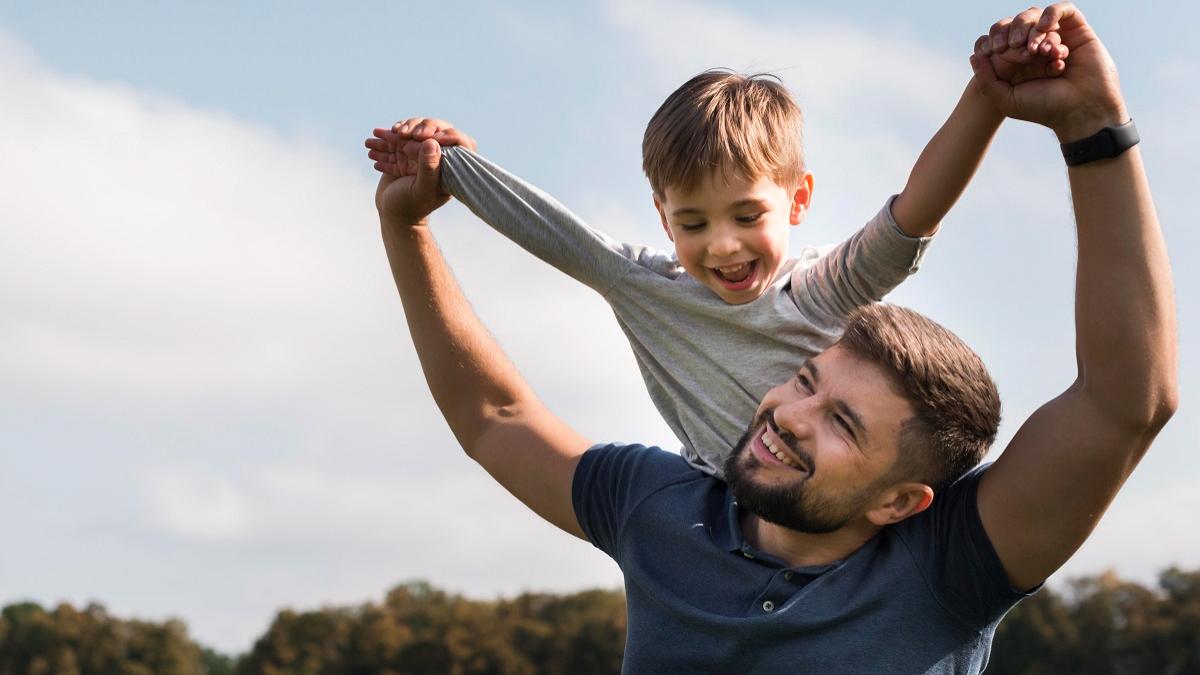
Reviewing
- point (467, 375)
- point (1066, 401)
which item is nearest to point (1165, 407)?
point (1066, 401)

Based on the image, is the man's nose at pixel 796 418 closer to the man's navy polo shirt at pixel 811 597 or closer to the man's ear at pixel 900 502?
the man's ear at pixel 900 502

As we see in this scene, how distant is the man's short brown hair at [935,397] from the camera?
477 cm

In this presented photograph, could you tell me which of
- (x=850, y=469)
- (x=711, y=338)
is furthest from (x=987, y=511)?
(x=711, y=338)

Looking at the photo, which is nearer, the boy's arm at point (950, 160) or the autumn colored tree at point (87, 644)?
the boy's arm at point (950, 160)

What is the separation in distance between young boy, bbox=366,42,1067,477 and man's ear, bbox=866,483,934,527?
2.20 feet

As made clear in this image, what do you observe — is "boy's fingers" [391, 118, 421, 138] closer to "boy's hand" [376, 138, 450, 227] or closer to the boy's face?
"boy's hand" [376, 138, 450, 227]

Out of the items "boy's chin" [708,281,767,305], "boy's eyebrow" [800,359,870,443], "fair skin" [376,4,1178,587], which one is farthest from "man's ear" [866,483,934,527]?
"boy's chin" [708,281,767,305]

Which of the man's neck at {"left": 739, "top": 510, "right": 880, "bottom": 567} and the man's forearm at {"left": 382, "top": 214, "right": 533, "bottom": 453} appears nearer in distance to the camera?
the man's neck at {"left": 739, "top": 510, "right": 880, "bottom": 567}

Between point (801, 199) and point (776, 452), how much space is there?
1.30 m

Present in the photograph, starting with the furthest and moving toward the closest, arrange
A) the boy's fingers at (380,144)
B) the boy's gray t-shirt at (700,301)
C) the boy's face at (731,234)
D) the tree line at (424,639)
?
the tree line at (424,639) < the boy's fingers at (380,144) < the boy's face at (731,234) < the boy's gray t-shirt at (700,301)

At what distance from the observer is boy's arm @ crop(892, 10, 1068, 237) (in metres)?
4.67

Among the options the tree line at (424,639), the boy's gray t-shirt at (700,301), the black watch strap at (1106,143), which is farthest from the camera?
the tree line at (424,639)

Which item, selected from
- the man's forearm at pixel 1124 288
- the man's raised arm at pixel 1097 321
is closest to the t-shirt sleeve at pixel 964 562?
the man's raised arm at pixel 1097 321

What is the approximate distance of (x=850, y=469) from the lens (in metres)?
4.79
